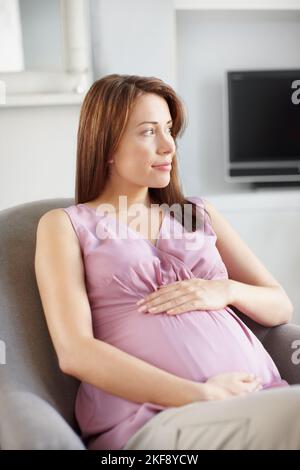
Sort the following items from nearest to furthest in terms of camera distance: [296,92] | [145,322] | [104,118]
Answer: [145,322], [104,118], [296,92]

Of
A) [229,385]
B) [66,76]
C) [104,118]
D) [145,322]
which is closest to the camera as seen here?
[229,385]

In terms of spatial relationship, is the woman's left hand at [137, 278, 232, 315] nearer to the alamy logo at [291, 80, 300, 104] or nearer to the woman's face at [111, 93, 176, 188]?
the woman's face at [111, 93, 176, 188]

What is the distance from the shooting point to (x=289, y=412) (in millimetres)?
896

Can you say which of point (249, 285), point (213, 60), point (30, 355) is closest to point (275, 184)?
point (213, 60)

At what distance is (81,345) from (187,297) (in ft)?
0.77

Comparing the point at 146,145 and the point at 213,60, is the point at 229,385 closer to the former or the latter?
the point at 146,145

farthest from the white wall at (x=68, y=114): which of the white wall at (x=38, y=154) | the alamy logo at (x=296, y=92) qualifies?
the alamy logo at (x=296, y=92)

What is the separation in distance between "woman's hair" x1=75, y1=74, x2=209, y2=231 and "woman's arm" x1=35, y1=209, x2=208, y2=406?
164mm

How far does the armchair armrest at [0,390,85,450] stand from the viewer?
934mm

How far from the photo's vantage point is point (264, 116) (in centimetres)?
322

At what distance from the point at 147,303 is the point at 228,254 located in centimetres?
30

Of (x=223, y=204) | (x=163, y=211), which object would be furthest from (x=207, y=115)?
(x=163, y=211)

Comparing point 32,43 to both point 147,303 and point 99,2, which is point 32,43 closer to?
point 99,2

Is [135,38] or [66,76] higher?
[135,38]
